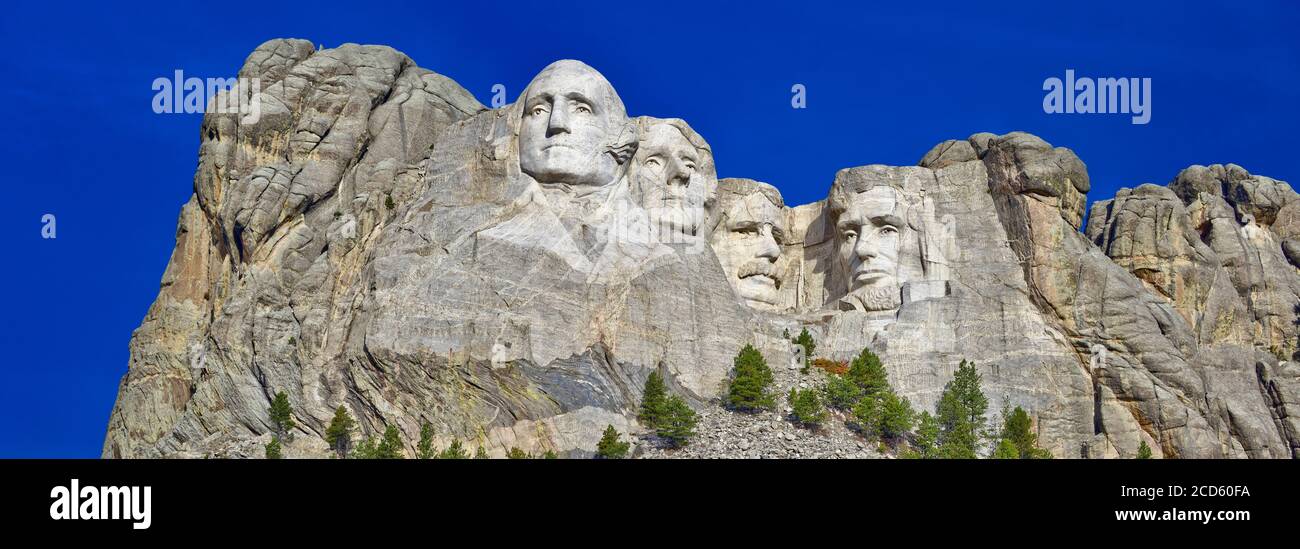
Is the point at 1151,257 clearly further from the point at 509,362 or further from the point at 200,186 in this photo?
the point at 200,186

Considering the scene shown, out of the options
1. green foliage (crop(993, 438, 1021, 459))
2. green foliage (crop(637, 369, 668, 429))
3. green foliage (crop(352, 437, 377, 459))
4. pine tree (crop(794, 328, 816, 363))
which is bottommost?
green foliage (crop(993, 438, 1021, 459))

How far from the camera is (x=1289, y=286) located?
7375cm

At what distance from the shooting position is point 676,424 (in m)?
57.8

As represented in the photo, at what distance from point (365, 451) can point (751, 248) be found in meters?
17.3

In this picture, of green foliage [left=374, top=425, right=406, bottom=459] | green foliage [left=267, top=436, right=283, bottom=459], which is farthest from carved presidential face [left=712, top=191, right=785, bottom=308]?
green foliage [left=267, top=436, right=283, bottom=459]

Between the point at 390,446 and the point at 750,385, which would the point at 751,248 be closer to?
the point at 750,385

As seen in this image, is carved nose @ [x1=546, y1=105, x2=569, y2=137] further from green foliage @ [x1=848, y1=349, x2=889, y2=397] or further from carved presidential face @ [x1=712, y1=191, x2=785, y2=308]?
green foliage @ [x1=848, y1=349, x2=889, y2=397]

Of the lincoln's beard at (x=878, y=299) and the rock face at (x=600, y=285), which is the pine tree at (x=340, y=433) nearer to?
the rock face at (x=600, y=285)

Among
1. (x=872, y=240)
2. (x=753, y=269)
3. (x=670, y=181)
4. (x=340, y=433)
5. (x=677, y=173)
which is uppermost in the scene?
(x=677, y=173)

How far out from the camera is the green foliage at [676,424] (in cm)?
5759

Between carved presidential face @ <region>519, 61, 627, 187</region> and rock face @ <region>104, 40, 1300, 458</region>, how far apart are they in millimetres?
79

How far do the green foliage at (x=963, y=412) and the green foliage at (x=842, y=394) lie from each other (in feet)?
7.58

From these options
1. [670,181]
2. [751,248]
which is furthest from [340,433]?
[751,248]

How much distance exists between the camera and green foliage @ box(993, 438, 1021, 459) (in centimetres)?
5909
